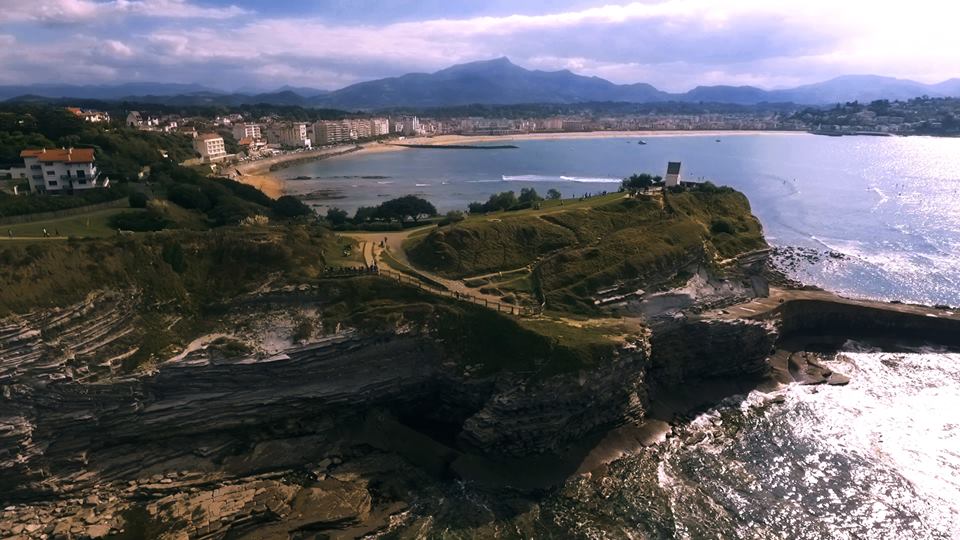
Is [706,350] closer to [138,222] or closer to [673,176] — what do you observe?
[673,176]

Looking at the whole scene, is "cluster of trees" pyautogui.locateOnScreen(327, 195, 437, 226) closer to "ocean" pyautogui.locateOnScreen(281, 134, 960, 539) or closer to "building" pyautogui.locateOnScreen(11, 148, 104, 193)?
"building" pyautogui.locateOnScreen(11, 148, 104, 193)

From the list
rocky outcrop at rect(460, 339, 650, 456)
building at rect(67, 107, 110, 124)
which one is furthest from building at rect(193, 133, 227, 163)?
rocky outcrop at rect(460, 339, 650, 456)

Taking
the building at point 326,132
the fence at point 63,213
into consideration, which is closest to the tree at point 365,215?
the fence at point 63,213

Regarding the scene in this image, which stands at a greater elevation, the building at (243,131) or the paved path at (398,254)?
the building at (243,131)

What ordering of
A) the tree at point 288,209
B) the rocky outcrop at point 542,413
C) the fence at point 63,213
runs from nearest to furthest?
the rocky outcrop at point 542,413 → the fence at point 63,213 → the tree at point 288,209

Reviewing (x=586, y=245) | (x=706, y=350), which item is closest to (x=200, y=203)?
(x=586, y=245)

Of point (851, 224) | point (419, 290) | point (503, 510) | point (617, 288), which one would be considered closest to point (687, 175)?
point (851, 224)

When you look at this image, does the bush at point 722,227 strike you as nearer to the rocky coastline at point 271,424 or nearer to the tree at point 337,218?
the rocky coastline at point 271,424
